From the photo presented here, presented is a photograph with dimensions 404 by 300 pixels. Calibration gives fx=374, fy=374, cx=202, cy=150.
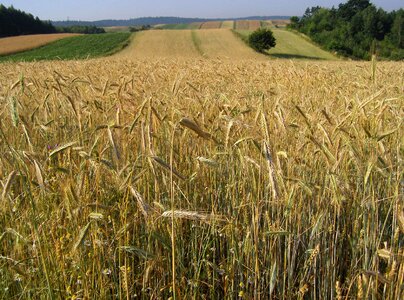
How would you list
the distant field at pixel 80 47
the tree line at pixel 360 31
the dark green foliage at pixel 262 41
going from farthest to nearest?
1. the tree line at pixel 360 31
2. the dark green foliage at pixel 262 41
3. the distant field at pixel 80 47

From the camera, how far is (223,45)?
42.7 m

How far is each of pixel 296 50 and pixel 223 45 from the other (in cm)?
966

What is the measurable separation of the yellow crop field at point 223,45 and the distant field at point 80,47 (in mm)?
9478

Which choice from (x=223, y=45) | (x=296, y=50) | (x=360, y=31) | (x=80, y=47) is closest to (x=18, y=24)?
(x=80, y=47)

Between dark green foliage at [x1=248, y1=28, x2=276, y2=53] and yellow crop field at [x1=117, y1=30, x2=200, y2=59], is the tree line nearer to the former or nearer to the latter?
dark green foliage at [x1=248, y1=28, x2=276, y2=53]

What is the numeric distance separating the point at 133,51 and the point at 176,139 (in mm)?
37304

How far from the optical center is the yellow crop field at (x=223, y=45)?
37312 millimetres

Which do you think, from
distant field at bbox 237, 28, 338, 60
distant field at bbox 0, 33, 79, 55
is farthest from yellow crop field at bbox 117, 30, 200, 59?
distant field at bbox 0, 33, 79, 55

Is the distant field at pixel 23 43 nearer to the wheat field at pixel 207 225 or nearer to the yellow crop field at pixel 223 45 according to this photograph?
the yellow crop field at pixel 223 45

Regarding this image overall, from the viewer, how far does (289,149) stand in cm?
239

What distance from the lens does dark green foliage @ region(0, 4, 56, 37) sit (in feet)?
214

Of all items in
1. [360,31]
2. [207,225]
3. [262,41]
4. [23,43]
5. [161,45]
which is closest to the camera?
[207,225]

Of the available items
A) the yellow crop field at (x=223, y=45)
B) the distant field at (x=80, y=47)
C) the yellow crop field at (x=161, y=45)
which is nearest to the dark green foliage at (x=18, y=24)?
the distant field at (x=80, y=47)

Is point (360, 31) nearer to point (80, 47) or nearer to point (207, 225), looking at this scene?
point (80, 47)
